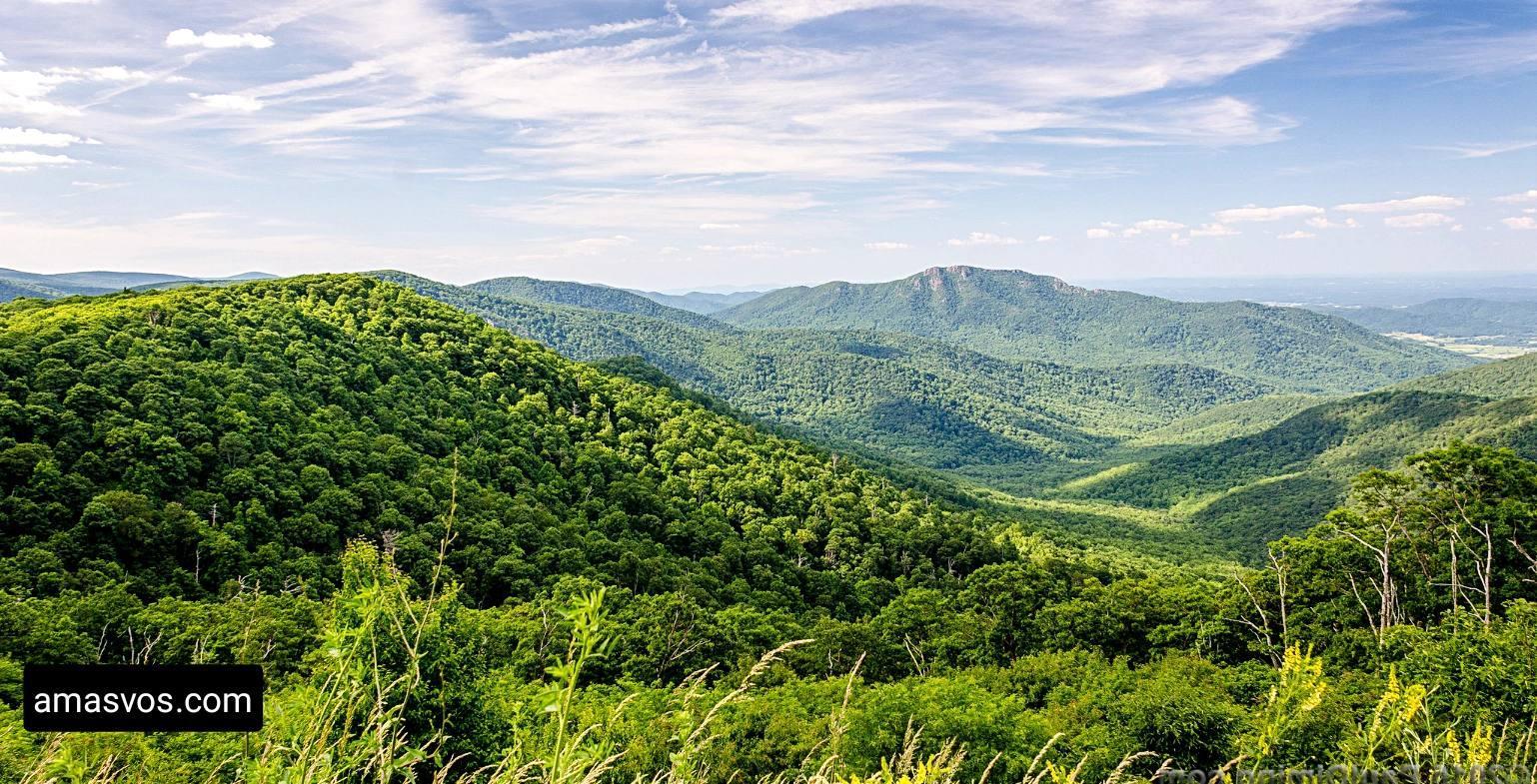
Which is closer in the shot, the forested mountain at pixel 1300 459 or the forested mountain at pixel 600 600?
the forested mountain at pixel 600 600

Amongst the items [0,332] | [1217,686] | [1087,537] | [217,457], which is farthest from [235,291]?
[1087,537]

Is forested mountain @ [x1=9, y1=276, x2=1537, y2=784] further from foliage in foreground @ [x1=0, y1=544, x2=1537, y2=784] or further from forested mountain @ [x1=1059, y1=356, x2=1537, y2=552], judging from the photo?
forested mountain @ [x1=1059, y1=356, x2=1537, y2=552]

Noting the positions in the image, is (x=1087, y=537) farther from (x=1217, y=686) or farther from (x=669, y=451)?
(x=1217, y=686)

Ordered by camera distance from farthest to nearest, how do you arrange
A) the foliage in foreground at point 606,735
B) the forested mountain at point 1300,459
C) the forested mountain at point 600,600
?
the forested mountain at point 1300,459, the forested mountain at point 600,600, the foliage in foreground at point 606,735

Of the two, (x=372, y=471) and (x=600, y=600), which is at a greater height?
(x=600, y=600)

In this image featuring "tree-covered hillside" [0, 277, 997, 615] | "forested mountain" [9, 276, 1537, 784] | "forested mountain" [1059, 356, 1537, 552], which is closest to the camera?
"forested mountain" [9, 276, 1537, 784]

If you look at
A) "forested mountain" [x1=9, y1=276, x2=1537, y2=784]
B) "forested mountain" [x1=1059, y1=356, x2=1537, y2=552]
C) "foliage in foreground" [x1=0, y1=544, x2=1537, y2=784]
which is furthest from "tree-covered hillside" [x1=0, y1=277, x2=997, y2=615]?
"forested mountain" [x1=1059, y1=356, x2=1537, y2=552]

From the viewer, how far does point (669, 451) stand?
73.2 metres

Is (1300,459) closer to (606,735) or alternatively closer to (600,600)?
(606,735)

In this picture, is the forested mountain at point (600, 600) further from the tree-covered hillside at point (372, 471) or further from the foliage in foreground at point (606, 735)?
the tree-covered hillside at point (372, 471)

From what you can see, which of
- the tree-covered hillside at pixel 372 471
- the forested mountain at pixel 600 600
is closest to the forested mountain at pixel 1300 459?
the forested mountain at pixel 600 600

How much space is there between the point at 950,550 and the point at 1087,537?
47580 mm

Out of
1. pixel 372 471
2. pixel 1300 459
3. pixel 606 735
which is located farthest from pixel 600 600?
pixel 1300 459

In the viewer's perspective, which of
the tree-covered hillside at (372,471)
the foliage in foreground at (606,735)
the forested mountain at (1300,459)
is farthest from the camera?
the forested mountain at (1300,459)
